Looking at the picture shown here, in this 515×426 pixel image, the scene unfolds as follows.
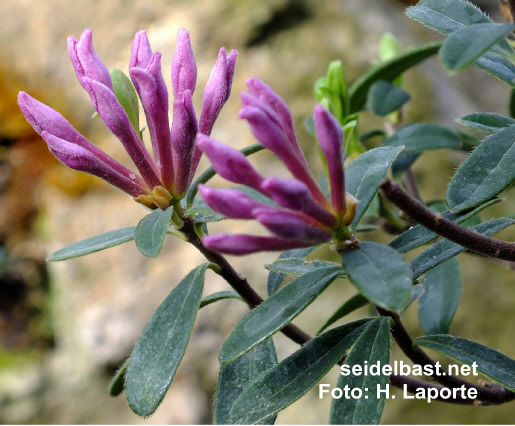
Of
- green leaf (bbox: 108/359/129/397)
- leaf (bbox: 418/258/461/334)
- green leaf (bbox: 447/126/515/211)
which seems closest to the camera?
green leaf (bbox: 447/126/515/211)

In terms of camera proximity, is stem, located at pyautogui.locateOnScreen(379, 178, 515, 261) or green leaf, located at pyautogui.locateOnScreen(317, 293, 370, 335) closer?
stem, located at pyautogui.locateOnScreen(379, 178, 515, 261)

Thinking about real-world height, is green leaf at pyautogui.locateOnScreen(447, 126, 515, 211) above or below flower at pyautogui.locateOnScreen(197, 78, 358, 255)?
below

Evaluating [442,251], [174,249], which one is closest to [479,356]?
[442,251]

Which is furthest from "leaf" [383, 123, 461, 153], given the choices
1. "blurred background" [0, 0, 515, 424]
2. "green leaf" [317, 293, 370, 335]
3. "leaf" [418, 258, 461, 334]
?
"blurred background" [0, 0, 515, 424]

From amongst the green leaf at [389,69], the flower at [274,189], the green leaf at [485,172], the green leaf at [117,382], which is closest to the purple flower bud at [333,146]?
the flower at [274,189]

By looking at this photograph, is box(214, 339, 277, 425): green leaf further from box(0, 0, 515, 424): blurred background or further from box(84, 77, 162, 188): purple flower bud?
box(0, 0, 515, 424): blurred background

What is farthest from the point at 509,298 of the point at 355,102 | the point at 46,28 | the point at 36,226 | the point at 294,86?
the point at 46,28

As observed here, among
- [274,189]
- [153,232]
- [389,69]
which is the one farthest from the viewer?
[389,69]

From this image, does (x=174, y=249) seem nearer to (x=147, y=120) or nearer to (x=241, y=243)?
(x=147, y=120)
